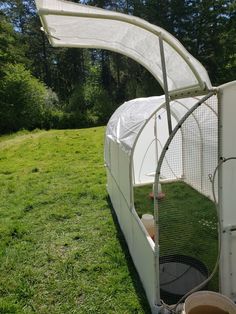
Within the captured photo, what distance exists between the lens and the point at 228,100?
2.77 meters

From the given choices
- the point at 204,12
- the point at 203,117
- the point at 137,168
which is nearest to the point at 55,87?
the point at 204,12

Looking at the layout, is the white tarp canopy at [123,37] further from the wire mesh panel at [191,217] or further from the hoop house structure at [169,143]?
the wire mesh panel at [191,217]

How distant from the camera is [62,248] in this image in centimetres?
473

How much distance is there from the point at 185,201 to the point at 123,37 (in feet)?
11.9

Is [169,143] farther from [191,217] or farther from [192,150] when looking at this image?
[192,150]

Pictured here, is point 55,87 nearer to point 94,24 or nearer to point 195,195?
point 195,195

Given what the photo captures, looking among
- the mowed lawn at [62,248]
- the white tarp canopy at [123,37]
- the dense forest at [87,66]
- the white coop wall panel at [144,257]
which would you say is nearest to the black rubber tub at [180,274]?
the white coop wall panel at [144,257]

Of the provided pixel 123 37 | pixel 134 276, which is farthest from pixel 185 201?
pixel 123 37

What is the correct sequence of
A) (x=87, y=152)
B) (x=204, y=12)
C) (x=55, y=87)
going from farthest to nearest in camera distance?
(x=55, y=87) → (x=204, y=12) → (x=87, y=152)

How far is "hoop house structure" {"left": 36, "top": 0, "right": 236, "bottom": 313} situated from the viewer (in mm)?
2512

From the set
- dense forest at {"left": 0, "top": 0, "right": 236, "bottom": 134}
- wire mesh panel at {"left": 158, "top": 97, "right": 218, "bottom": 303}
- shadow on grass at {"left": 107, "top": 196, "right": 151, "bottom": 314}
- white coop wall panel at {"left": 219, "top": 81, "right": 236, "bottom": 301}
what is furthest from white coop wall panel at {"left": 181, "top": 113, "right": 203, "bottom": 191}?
dense forest at {"left": 0, "top": 0, "right": 236, "bottom": 134}

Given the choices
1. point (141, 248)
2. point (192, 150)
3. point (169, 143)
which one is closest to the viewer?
point (169, 143)

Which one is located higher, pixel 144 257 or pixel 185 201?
pixel 144 257

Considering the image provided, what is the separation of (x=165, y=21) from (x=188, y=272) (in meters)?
24.7
